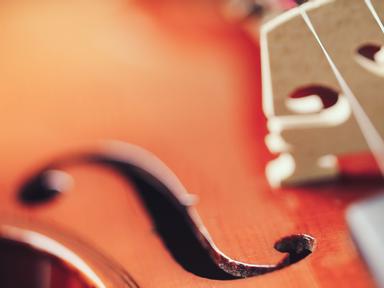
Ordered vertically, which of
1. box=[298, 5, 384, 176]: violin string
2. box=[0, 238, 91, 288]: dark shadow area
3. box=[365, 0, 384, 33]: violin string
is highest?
box=[365, 0, 384, 33]: violin string

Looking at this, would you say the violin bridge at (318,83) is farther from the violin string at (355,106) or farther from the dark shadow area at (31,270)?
the dark shadow area at (31,270)

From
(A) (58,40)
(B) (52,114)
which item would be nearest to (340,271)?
(B) (52,114)

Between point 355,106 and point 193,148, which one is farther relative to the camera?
point 193,148

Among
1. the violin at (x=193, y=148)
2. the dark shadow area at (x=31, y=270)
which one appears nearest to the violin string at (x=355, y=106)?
the violin at (x=193, y=148)

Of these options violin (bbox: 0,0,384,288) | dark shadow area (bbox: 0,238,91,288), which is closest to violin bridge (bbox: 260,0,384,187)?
violin (bbox: 0,0,384,288)

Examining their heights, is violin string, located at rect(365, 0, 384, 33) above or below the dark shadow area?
A: above

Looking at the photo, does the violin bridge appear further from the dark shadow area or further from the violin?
the dark shadow area

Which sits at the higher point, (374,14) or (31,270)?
(374,14)

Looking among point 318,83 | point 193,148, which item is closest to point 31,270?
point 193,148

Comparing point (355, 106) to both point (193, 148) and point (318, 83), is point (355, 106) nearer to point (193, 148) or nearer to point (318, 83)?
point (318, 83)
